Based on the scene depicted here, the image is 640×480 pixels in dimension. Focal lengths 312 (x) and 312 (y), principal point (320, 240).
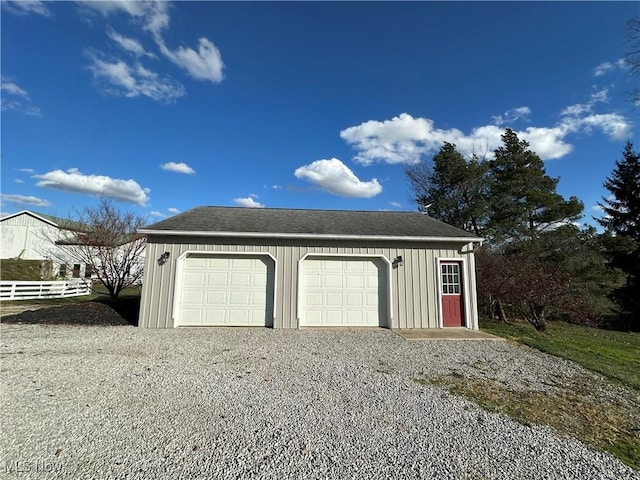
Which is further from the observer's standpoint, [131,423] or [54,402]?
[54,402]

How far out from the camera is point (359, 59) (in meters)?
10.9

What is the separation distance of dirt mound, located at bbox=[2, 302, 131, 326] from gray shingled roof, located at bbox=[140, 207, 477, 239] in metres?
2.71

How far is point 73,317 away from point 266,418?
8254 millimetres

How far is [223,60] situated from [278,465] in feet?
38.2

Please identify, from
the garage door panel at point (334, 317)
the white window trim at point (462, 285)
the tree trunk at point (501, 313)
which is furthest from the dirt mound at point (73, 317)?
the tree trunk at point (501, 313)

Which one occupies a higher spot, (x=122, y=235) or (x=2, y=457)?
(x=122, y=235)

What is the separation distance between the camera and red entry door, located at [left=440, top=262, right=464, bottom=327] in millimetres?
9102

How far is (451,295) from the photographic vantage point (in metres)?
9.20

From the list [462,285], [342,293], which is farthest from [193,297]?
[462,285]

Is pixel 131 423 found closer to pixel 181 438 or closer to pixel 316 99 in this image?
pixel 181 438

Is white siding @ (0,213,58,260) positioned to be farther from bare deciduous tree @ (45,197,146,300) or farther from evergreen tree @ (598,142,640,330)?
evergreen tree @ (598,142,640,330)

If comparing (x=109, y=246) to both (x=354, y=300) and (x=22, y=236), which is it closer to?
(x=354, y=300)

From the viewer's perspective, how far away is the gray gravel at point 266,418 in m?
2.51

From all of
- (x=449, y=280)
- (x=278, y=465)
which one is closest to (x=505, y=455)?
(x=278, y=465)
